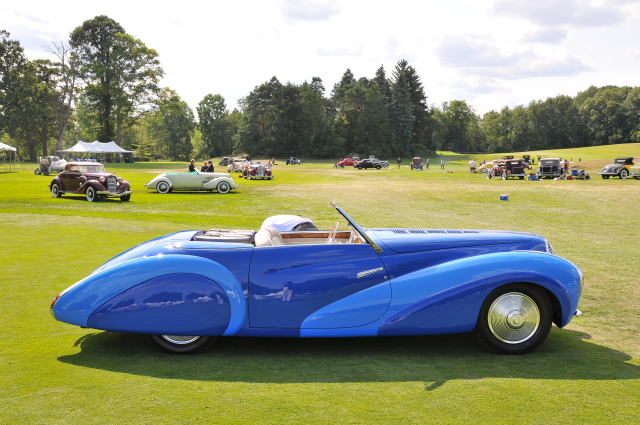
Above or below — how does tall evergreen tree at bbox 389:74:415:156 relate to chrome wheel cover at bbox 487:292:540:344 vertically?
above

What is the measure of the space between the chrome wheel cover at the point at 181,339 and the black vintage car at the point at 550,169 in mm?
43861

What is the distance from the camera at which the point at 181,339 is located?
4648 mm

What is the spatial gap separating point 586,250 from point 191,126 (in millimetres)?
137315

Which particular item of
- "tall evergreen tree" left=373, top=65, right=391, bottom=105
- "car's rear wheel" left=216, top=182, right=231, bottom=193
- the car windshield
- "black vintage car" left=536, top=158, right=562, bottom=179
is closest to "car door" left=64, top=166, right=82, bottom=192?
the car windshield

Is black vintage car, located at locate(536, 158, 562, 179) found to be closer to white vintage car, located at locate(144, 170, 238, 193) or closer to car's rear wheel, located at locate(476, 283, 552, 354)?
white vintage car, located at locate(144, 170, 238, 193)

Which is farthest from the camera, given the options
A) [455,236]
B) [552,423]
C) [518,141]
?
[518,141]

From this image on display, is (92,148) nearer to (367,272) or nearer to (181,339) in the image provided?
(181,339)

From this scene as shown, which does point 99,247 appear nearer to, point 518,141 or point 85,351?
point 85,351

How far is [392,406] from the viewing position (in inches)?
139

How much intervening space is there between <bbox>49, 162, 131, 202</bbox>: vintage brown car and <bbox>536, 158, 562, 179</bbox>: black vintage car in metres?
35.8

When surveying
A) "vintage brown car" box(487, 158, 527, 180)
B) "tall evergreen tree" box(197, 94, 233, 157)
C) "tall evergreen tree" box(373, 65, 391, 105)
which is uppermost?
"tall evergreen tree" box(373, 65, 391, 105)

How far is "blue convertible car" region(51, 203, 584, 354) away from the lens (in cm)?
452

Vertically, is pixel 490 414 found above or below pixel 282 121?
below

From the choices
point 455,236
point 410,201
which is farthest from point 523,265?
point 410,201
